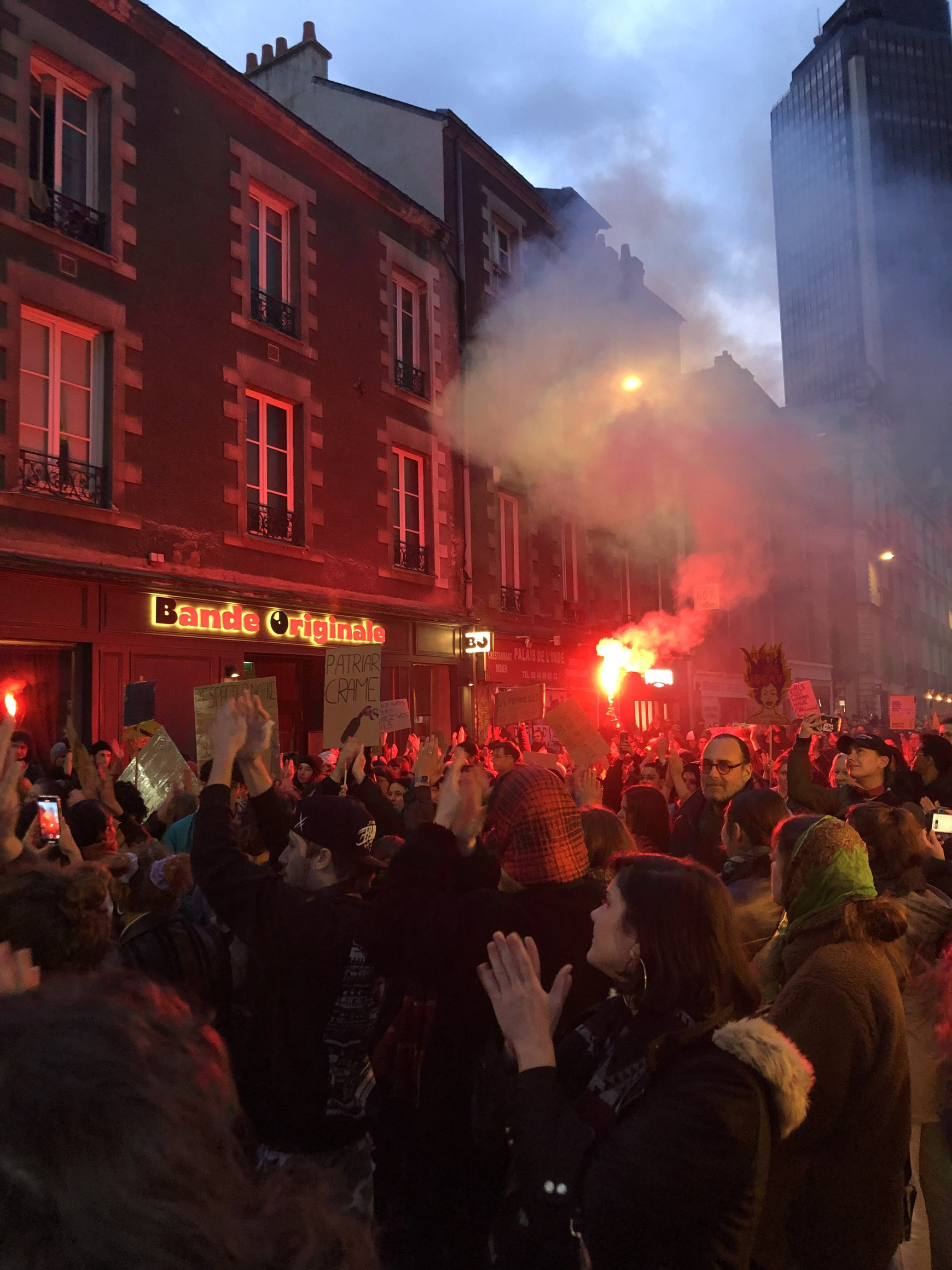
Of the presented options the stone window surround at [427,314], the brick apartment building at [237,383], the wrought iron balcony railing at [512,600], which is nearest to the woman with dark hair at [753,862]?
the brick apartment building at [237,383]

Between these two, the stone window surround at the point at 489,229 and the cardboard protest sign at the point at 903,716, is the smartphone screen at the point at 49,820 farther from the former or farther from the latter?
the stone window surround at the point at 489,229

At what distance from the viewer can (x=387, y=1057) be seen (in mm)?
2416

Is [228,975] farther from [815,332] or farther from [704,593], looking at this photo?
[815,332]

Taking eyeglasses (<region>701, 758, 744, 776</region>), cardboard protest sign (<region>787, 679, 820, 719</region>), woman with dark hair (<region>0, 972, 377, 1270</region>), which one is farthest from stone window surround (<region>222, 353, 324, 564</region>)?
woman with dark hair (<region>0, 972, 377, 1270</region>)

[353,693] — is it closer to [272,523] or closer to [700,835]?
[700,835]

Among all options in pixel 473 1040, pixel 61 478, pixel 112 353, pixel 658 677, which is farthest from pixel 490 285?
pixel 473 1040

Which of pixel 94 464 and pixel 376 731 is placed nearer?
pixel 376 731

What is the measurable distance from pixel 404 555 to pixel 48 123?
6782mm

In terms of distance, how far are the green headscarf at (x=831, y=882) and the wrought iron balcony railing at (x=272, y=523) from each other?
31.7 ft

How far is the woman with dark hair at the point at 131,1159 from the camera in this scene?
31.9 inches

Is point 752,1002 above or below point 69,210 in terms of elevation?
below

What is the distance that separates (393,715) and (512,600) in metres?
8.68

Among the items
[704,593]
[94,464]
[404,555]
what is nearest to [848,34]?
[704,593]

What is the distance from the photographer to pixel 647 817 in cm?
479
